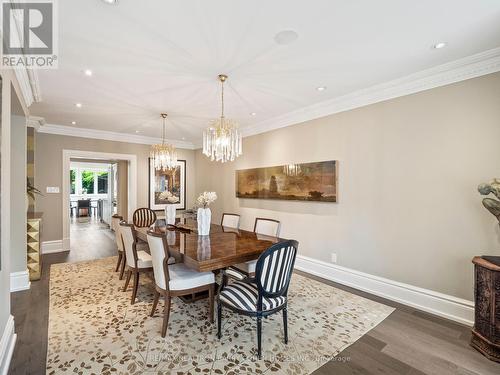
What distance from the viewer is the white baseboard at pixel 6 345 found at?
72.0 inches

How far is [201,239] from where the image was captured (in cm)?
307

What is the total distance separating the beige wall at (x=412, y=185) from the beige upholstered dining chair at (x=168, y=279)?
2.15m

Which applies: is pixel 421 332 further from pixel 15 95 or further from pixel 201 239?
pixel 15 95

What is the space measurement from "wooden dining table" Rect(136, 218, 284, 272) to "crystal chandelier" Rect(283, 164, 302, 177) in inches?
57.6

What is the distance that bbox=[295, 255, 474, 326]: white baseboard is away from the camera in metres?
2.62

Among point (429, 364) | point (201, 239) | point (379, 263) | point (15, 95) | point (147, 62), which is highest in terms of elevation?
point (147, 62)

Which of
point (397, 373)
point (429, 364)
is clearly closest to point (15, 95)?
point (397, 373)

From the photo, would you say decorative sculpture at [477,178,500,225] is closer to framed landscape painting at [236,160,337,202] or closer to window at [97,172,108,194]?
framed landscape painting at [236,160,337,202]

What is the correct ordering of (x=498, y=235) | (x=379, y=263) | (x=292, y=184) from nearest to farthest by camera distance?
1. (x=498, y=235)
2. (x=379, y=263)
3. (x=292, y=184)

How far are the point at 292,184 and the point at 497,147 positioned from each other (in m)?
2.57

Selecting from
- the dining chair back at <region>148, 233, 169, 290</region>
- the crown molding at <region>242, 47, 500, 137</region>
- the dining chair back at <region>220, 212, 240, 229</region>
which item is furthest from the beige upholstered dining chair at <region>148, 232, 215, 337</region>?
the crown molding at <region>242, 47, 500, 137</region>

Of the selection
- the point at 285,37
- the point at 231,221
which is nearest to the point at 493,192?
the point at 285,37

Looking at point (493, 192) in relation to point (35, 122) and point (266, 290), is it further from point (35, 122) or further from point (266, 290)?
point (35, 122)

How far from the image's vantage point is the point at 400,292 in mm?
3072
